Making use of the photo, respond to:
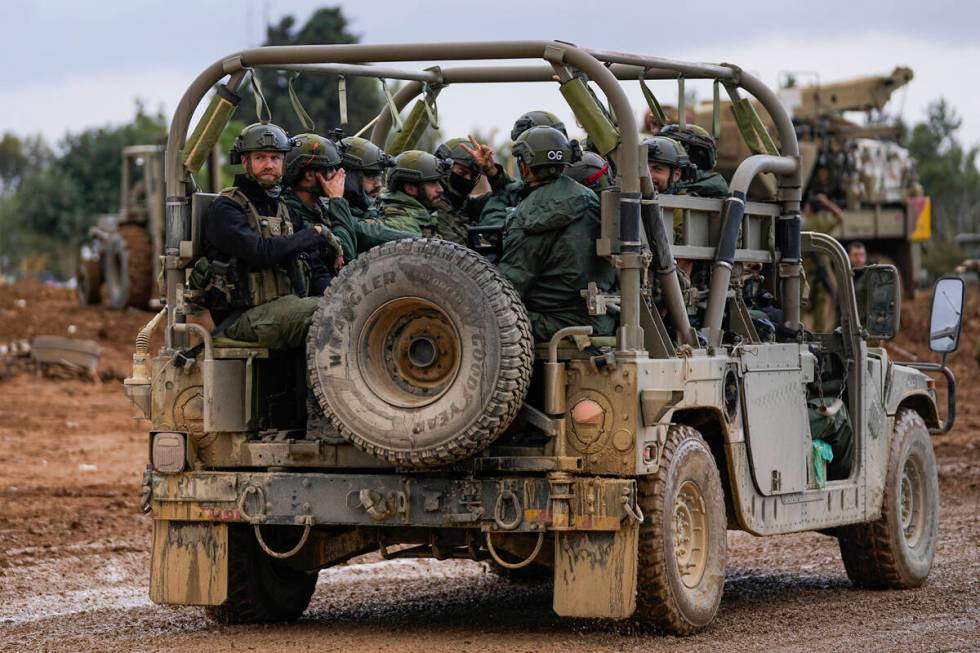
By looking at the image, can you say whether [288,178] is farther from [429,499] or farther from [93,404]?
[93,404]

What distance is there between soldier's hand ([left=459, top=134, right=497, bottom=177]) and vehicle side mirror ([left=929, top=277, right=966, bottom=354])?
95.2 inches

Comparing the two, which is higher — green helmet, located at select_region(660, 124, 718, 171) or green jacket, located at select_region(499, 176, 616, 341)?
green helmet, located at select_region(660, 124, 718, 171)

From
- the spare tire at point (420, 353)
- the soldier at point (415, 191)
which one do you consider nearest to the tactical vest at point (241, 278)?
the spare tire at point (420, 353)

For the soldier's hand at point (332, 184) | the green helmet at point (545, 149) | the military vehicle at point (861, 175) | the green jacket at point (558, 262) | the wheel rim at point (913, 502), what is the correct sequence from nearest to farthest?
the green jacket at point (558, 262) < the green helmet at point (545, 149) < the soldier's hand at point (332, 184) < the wheel rim at point (913, 502) < the military vehicle at point (861, 175)

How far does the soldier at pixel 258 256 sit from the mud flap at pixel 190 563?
2.82 feet

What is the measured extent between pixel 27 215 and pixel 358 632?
2044 inches

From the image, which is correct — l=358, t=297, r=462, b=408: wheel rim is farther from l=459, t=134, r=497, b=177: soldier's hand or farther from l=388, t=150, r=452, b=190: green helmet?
l=459, t=134, r=497, b=177: soldier's hand

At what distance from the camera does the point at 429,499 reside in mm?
7977

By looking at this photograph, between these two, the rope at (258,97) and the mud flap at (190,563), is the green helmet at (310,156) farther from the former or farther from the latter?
the mud flap at (190,563)

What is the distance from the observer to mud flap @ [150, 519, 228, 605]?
844cm

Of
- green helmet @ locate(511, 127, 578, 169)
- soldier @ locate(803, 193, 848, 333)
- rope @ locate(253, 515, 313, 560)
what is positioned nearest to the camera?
rope @ locate(253, 515, 313, 560)

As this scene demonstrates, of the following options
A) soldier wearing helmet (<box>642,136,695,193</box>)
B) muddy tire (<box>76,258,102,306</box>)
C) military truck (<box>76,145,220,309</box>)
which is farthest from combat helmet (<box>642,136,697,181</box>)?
muddy tire (<box>76,258,102,306</box>)

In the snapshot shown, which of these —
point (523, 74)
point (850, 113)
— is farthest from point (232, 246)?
point (850, 113)

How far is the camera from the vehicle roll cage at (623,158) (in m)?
7.88
